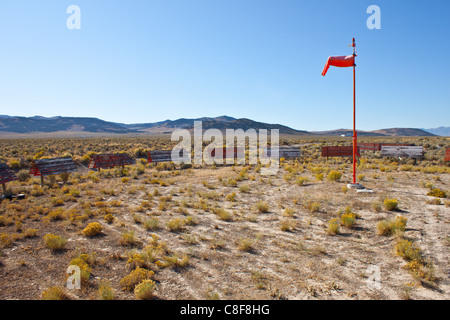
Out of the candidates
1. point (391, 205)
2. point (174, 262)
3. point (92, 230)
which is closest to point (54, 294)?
point (174, 262)

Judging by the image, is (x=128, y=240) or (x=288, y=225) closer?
(x=128, y=240)

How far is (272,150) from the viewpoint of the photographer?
89.2 feet

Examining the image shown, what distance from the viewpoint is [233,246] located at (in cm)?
694

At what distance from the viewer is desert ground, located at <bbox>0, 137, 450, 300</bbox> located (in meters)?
4.91

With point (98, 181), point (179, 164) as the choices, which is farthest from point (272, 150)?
point (98, 181)

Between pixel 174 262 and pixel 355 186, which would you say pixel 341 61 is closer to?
pixel 355 186

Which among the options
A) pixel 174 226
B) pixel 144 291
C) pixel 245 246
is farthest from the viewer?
pixel 174 226

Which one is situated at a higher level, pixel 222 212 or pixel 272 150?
pixel 272 150

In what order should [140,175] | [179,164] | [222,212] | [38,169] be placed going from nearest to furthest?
[222,212] → [38,169] → [140,175] → [179,164]

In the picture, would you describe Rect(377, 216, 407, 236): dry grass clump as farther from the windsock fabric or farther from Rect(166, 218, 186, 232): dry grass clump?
the windsock fabric

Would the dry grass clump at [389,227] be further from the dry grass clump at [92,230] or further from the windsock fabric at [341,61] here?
the dry grass clump at [92,230]

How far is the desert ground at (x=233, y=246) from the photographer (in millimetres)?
4910
